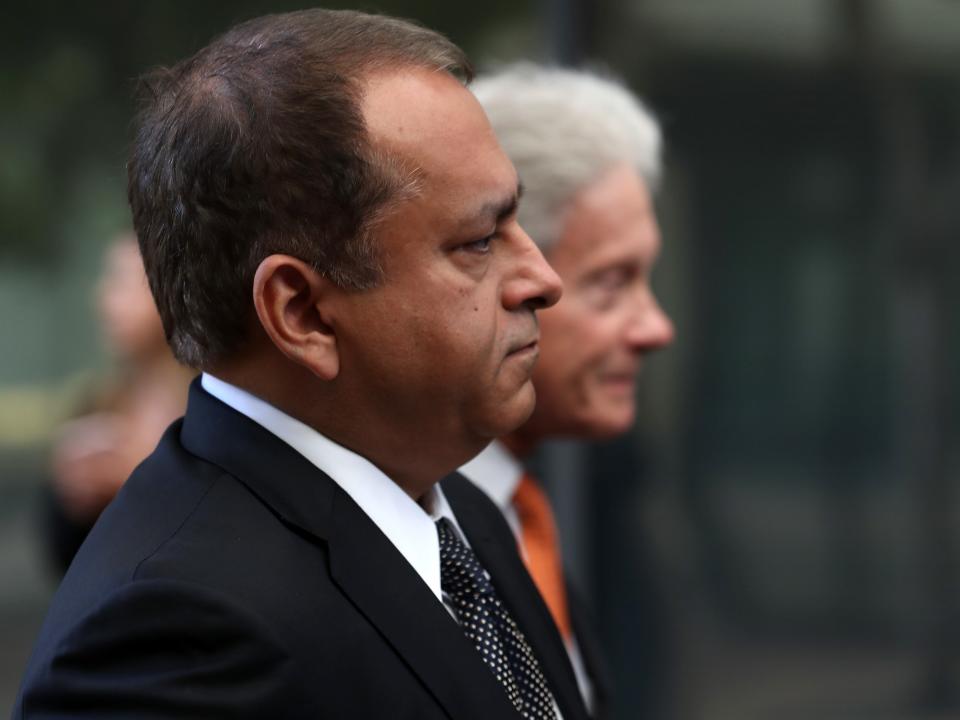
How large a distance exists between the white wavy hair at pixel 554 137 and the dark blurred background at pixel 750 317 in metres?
2.17

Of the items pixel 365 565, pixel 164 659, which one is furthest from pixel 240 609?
pixel 365 565

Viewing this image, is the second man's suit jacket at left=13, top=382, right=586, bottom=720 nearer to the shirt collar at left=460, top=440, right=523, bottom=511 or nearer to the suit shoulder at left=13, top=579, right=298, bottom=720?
the suit shoulder at left=13, top=579, right=298, bottom=720

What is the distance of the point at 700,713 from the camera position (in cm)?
501

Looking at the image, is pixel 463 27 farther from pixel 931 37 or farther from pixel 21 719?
pixel 21 719

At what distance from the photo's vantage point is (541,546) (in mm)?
2609

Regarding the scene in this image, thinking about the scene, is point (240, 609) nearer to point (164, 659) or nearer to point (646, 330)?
point (164, 659)

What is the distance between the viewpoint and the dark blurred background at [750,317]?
15.4 ft

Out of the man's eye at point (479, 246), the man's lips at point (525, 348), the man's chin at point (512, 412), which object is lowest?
the man's chin at point (512, 412)

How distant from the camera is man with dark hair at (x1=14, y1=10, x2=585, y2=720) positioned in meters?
1.46

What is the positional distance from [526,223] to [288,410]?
108 centimetres

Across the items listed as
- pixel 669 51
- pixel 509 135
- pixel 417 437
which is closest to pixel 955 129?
pixel 669 51

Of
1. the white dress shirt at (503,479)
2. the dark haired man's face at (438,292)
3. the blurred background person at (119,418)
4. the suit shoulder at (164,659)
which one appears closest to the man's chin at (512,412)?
the dark haired man's face at (438,292)

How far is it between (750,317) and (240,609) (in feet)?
12.0

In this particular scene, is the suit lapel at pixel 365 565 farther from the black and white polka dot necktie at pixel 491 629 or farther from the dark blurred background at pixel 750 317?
the dark blurred background at pixel 750 317
